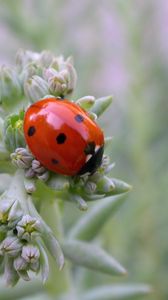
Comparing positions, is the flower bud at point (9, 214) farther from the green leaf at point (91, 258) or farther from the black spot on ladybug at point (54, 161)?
the green leaf at point (91, 258)

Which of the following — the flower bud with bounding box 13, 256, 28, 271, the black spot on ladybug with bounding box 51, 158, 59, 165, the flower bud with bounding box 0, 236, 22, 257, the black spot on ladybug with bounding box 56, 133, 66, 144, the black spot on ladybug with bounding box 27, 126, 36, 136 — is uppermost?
the black spot on ladybug with bounding box 27, 126, 36, 136

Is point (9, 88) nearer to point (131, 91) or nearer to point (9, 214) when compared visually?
point (9, 214)

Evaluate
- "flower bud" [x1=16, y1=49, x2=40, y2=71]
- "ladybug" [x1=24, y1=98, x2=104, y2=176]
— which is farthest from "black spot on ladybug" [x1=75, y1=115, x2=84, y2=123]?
"flower bud" [x1=16, y1=49, x2=40, y2=71]

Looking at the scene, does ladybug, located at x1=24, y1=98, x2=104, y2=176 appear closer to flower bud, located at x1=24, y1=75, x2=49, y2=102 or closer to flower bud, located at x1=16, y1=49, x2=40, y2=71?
flower bud, located at x1=24, y1=75, x2=49, y2=102

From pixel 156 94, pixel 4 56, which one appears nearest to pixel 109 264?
pixel 156 94

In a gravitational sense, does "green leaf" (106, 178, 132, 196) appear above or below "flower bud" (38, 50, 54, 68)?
below

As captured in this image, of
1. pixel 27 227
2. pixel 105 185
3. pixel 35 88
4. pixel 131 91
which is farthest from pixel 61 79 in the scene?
pixel 131 91

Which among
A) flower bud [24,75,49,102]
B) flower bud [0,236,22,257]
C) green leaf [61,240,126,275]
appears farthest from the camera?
green leaf [61,240,126,275]
